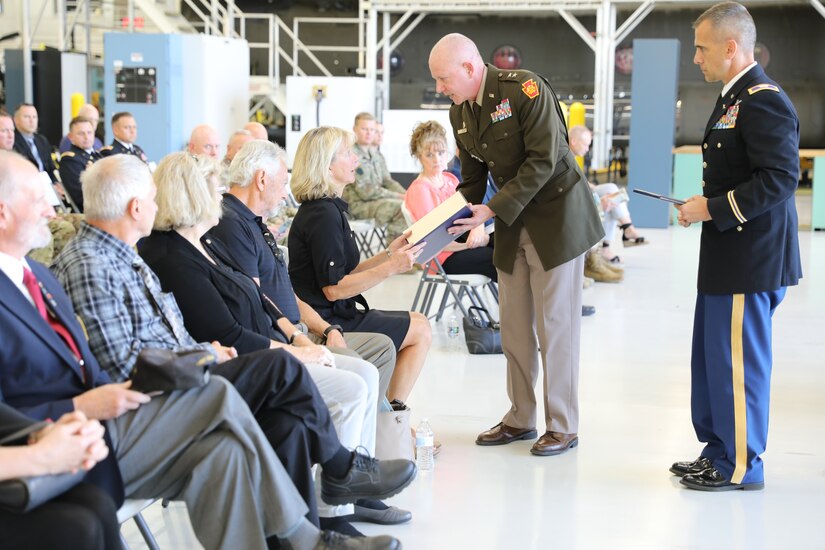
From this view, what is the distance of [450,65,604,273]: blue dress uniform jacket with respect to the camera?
12.5ft

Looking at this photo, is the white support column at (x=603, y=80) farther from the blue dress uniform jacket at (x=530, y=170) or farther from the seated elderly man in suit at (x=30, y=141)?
the blue dress uniform jacket at (x=530, y=170)

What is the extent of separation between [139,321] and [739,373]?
2072 millimetres

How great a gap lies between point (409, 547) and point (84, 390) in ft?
3.88

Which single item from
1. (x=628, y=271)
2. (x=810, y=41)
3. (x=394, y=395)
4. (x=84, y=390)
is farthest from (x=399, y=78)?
(x=84, y=390)

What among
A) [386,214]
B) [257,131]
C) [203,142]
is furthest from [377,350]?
[386,214]

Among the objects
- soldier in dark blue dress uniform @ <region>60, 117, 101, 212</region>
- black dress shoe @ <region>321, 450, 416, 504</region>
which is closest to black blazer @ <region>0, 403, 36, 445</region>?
black dress shoe @ <region>321, 450, 416, 504</region>

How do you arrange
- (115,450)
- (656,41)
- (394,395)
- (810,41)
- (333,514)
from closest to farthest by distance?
(115,450)
(333,514)
(394,395)
(656,41)
(810,41)

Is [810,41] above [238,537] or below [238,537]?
above

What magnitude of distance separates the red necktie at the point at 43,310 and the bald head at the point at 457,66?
1.91m

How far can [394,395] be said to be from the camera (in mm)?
3953

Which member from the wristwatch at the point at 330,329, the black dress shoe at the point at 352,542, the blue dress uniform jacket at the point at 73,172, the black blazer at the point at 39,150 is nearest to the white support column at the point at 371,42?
the black blazer at the point at 39,150

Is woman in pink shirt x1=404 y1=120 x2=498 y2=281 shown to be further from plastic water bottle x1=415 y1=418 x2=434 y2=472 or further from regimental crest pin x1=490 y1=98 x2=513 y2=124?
plastic water bottle x1=415 y1=418 x2=434 y2=472

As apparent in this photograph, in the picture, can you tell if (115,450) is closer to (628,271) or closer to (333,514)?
(333,514)

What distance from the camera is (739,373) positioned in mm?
3506
